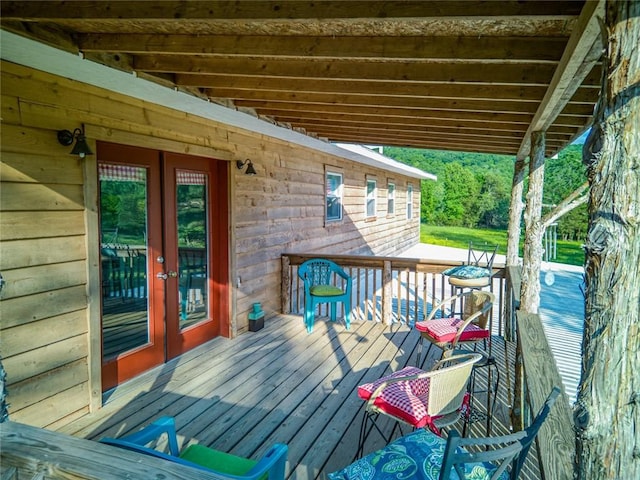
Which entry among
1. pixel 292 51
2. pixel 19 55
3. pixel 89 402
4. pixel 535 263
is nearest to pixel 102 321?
pixel 89 402

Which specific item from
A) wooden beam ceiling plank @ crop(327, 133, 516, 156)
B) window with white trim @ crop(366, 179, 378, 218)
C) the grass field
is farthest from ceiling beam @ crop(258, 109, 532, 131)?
the grass field

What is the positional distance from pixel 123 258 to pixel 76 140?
1.06 m

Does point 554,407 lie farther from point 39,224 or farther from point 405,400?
point 39,224

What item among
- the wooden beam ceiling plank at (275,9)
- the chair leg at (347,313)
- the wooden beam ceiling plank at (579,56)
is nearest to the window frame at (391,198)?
the chair leg at (347,313)

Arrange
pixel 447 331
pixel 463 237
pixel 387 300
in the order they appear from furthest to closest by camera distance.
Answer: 1. pixel 463 237
2. pixel 387 300
3. pixel 447 331

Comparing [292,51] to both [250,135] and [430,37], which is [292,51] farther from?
[250,135]

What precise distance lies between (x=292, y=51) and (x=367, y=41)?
424 mm

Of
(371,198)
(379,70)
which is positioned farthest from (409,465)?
(371,198)

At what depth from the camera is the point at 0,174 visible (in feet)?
8.75

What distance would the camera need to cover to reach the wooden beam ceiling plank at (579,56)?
1553 millimetres

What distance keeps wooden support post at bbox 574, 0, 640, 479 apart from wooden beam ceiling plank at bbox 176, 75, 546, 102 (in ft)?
6.71

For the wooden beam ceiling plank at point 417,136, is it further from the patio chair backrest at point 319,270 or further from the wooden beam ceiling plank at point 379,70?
the wooden beam ceiling plank at point 379,70

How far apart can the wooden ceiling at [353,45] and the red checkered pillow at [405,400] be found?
73.6 inches

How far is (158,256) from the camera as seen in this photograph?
4.09 m
